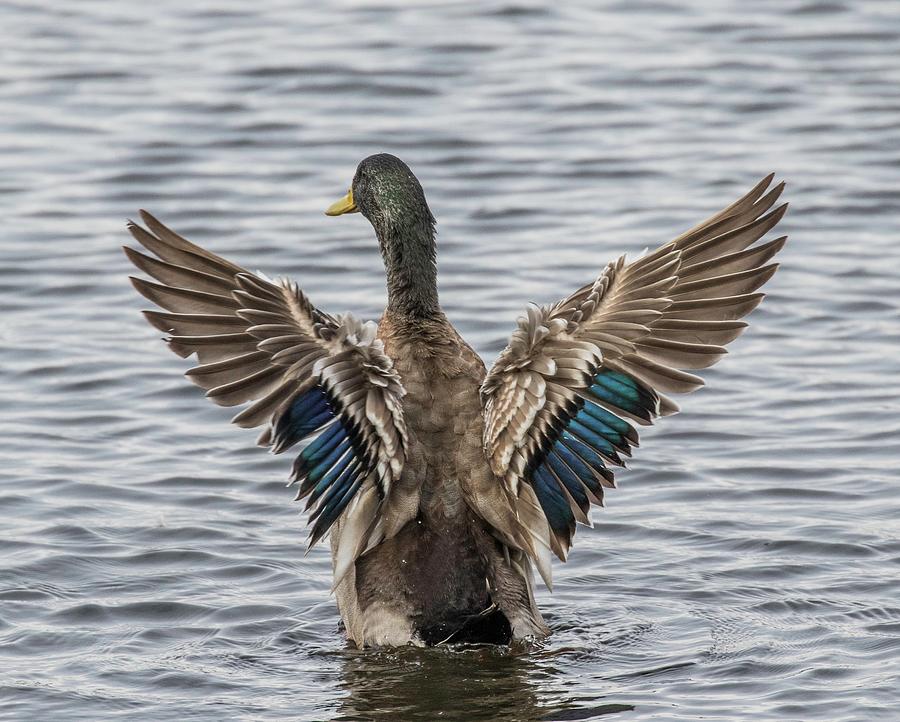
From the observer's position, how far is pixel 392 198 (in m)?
8.40

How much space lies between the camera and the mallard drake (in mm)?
7133

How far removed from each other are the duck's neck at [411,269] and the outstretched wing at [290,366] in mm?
926

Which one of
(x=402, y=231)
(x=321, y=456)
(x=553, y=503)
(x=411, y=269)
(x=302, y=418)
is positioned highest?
(x=402, y=231)

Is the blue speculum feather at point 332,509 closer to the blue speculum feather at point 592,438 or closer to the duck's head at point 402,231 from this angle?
the blue speculum feather at point 592,438

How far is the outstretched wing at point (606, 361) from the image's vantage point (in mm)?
7242

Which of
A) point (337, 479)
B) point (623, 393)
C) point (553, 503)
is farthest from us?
point (553, 503)

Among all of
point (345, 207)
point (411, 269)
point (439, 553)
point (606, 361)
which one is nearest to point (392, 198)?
point (411, 269)

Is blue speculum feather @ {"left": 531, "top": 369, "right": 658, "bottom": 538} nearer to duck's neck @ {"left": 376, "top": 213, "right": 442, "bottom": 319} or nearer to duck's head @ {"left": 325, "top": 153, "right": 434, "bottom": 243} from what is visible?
duck's neck @ {"left": 376, "top": 213, "right": 442, "bottom": 319}

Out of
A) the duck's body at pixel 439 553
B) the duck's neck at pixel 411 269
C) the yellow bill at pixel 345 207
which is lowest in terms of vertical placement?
the duck's body at pixel 439 553

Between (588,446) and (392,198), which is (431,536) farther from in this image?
(392,198)

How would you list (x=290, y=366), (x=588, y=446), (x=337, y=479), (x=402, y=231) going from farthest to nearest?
(x=402, y=231) → (x=588, y=446) → (x=337, y=479) → (x=290, y=366)

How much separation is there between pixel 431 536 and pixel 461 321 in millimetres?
4507

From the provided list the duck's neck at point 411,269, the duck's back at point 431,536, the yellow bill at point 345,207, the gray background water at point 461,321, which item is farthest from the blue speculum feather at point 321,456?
the yellow bill at point 345,207

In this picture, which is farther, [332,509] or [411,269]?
[411,269]
